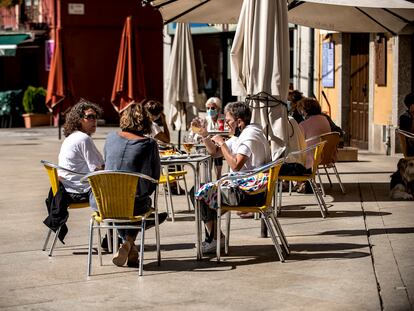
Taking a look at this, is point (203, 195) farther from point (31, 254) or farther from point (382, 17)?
point (382, 17)

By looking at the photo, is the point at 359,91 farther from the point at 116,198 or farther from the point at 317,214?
the point at 116,198

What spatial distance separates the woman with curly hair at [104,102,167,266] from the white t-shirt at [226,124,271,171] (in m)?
0.94

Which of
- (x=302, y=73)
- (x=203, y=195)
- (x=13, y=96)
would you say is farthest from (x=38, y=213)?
(x=13, y=96)

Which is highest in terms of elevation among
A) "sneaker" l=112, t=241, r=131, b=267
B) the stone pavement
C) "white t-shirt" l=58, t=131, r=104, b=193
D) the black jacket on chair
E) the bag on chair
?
"white t-shirt" l=58, t=131, r=104, b=193

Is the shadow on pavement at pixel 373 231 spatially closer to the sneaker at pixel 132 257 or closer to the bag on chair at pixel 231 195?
the bag on chair at pixel 231 195

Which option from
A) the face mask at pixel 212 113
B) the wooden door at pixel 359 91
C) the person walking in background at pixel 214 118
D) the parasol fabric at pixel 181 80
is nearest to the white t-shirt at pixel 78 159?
the person walking in background at pixel 214 118

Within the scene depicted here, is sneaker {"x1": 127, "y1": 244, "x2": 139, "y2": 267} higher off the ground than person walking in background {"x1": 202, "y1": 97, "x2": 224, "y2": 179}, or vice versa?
person walking in background {"x1": 202, "y1": 97, "x2": 224, "y2": 179}

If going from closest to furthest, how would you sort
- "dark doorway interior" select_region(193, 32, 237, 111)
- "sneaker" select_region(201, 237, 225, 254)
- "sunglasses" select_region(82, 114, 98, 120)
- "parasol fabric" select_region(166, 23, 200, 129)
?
"sneaker" select_region(201, 237, 225, 254)
"sunglasses" select_region(82, 114, 98, 120)
"parasol fabric" select_region(166, 23, 200, 129)
"dark doorway interior" select_region(193, 32, 237, 111)

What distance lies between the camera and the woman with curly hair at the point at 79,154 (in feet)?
30.7

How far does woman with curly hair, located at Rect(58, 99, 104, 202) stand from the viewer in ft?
30.7

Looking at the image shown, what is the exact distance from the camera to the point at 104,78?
35.8 meters

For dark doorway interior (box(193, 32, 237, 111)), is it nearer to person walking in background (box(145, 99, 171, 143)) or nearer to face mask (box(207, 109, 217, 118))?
face mask (box(207, 109, 217, 118))

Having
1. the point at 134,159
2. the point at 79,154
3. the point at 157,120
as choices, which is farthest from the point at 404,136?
the point at 134,159

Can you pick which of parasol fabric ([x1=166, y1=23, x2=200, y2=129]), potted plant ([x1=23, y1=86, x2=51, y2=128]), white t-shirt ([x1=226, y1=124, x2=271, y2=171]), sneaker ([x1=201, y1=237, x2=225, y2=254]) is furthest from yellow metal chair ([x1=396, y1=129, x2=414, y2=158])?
potted plant ([x1=23, y1=86, x2=51, y2=128])
